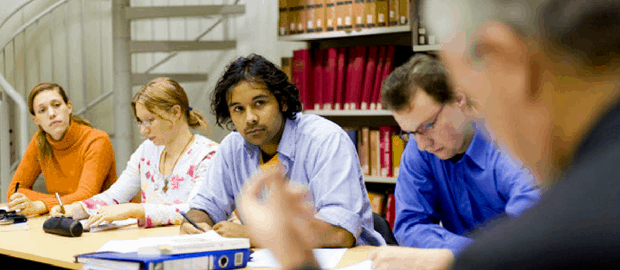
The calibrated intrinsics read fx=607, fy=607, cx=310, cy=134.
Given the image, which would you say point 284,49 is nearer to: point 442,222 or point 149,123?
point 149,123

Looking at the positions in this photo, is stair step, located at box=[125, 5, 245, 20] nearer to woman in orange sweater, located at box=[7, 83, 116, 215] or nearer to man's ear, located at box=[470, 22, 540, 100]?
woman in orange sweater, located at box=[7, 83, 116, 215]

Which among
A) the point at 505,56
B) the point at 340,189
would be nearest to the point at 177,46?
the point at 340,189

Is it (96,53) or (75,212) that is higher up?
(96,53)

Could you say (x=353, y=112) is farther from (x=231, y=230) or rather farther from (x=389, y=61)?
(x=231, y=230)

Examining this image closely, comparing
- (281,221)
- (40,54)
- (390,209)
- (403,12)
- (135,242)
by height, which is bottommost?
(390,209)

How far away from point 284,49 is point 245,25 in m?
0.37

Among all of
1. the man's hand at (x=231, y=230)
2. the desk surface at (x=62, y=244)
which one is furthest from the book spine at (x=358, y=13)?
the man's hand at (x=231, y=230)

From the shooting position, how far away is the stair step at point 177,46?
387cm

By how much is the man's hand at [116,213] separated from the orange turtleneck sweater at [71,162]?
35.5 inches

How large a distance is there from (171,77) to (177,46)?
0.67ft

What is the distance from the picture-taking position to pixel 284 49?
154 inches

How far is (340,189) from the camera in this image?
1792 mm

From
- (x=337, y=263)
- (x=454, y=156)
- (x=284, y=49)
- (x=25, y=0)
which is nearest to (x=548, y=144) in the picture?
(x=337, y=263)

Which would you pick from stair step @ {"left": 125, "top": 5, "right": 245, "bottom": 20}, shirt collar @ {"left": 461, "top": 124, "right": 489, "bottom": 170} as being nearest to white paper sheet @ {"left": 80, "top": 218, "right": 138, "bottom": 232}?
shirt collar @ {"left": 461, "top": 124, "right": 489, "bottom": 170}
